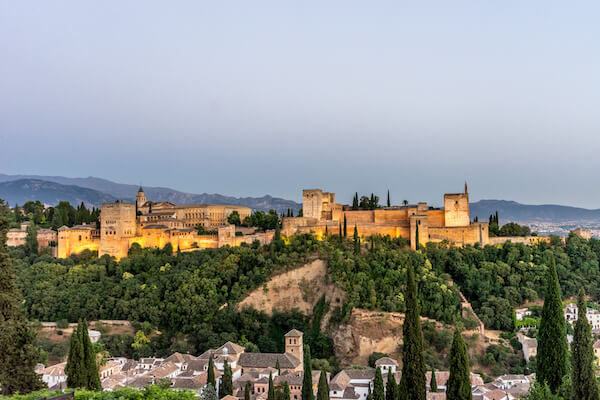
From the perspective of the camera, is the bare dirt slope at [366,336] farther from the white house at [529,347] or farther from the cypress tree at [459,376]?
the cypress tree at [459,376]

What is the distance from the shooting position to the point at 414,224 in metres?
45.7

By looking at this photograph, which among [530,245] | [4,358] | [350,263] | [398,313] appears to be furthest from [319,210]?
[4,358]

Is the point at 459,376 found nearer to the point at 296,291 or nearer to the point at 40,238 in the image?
the point at 296,291

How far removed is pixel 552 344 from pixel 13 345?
14319 mm

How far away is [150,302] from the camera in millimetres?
41594

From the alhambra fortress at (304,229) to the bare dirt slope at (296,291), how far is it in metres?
4.62

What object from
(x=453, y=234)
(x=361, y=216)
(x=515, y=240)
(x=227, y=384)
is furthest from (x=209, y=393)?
(x=515, y=240)

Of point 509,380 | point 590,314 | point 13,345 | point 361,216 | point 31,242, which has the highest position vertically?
point 361,216

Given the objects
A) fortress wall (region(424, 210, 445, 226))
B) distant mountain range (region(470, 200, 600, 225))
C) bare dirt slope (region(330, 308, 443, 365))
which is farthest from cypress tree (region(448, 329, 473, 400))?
distant mountain range (region(470, 200, 600, 225))

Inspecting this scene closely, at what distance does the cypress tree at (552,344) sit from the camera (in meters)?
17.0

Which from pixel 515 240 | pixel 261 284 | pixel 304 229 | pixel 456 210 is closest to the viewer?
pixel 261 284

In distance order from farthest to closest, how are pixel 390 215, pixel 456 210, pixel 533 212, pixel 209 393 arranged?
pixel 533 212
pixel 390 215
pixel 456 210
pixel 209 393

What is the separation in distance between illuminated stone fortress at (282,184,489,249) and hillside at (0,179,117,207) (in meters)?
135

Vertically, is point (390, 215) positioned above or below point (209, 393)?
above
